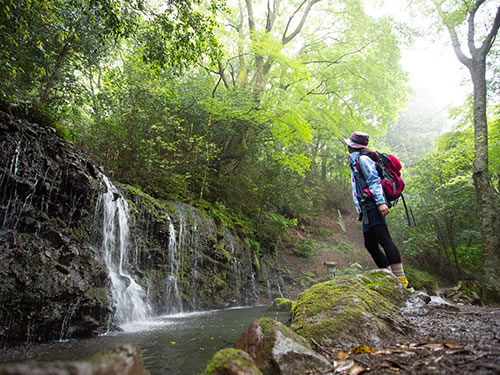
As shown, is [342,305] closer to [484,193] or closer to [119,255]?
[119,255]

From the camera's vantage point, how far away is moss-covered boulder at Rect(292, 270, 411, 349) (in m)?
2.61

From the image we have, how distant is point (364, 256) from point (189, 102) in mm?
13110

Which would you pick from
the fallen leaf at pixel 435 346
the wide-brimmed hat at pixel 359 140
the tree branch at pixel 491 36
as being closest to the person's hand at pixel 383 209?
the wide-brimmed hat at pixel 359 140

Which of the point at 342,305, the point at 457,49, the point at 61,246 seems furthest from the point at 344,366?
the point at 457,49

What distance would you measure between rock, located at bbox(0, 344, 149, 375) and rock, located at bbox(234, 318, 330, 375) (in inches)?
37.3

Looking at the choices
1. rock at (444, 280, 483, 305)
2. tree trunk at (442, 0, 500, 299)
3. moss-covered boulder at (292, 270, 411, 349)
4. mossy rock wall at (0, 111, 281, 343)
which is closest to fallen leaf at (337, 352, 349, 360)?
moss-covered boulder at (292, 270, 411, 349)

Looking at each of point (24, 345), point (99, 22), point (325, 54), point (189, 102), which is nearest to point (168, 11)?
point (99, 22)

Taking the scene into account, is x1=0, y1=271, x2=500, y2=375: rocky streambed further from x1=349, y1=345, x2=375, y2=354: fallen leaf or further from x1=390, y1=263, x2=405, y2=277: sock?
x1=390, y1=263, x2=405, y2=277: sock

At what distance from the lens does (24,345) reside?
3359 mm

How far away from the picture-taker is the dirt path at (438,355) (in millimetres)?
1502

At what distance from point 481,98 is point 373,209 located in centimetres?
785

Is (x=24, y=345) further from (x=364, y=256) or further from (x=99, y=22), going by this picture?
(x=364, y=256)

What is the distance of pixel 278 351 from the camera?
6.98 ft

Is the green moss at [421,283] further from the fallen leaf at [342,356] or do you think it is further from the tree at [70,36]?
the tree at [70,36]
